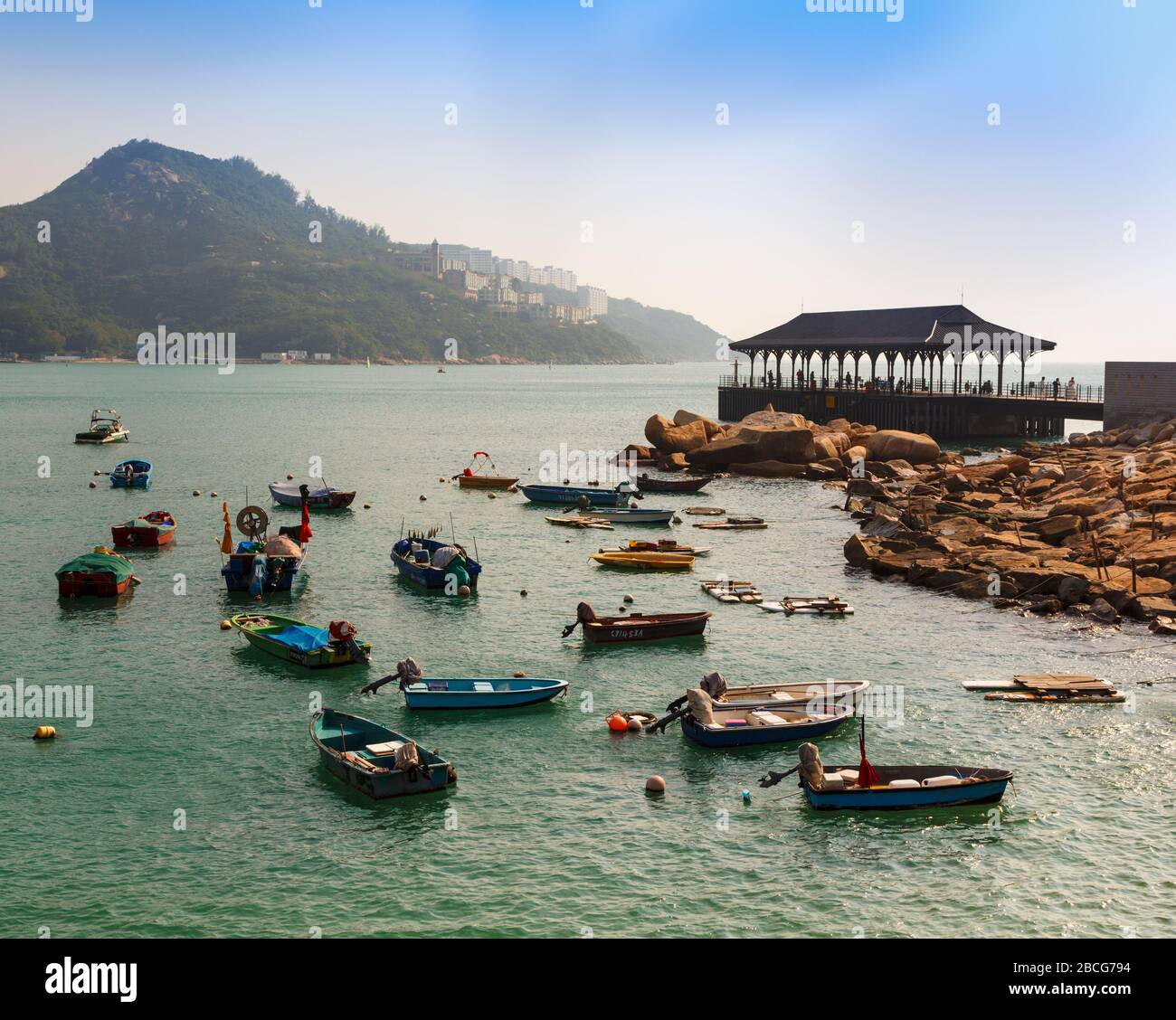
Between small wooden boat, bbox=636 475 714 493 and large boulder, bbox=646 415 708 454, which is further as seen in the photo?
large boulder, bbox=646 415 708 454

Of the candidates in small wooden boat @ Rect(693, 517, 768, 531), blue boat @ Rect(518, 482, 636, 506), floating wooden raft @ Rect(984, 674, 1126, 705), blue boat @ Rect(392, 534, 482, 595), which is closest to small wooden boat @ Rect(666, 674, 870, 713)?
floating wooden raft @ Rect(984, 674, 1126, 705)

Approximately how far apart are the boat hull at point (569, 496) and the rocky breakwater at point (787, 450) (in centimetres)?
1903

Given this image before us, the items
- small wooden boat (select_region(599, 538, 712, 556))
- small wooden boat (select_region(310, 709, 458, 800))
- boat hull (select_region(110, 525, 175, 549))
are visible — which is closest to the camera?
small wooden boat (select_region(310, 709, 458, 800))

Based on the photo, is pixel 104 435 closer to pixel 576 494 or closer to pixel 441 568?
pixel 576 494

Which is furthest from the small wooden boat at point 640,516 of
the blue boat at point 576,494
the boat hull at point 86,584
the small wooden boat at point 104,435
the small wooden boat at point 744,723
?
the small wooden boat at point 104,435

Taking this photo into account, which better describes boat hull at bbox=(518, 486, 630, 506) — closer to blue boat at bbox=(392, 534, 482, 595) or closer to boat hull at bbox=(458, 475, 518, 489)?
boat hull at bbox=(458, 475, 518, 489)

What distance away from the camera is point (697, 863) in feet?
76.1

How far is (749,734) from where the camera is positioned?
1164 inches

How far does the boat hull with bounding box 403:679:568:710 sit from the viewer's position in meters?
32.3

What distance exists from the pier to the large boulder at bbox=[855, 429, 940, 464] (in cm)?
1259

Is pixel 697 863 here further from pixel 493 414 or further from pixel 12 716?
pixel 493 414

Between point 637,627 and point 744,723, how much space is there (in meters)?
10.4

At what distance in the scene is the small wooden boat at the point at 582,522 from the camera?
218ft
